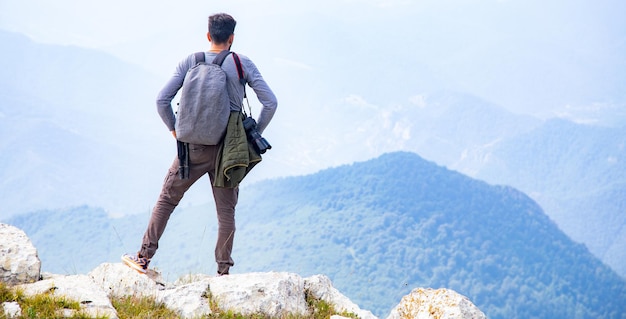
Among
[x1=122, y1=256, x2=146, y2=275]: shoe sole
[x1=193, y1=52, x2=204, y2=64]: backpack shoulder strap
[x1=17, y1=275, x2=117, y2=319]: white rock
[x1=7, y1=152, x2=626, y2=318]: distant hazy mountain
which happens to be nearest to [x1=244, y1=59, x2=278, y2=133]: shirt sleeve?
Result: [x1=193, y1=52, x2=204, y2=64]: backpack shoulder strap

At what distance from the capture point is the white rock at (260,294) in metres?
5.71

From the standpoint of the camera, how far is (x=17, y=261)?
228 inches

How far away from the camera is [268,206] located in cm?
16600

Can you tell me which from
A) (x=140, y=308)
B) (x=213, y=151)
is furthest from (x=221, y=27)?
(x=140, y=308)

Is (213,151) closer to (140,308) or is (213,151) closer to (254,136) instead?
(254,136)

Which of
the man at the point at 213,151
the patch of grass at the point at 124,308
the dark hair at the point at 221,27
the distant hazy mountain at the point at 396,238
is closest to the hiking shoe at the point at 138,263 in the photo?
the man at the point at 213,151

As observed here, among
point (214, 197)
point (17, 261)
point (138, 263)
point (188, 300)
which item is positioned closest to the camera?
point (188, 300)

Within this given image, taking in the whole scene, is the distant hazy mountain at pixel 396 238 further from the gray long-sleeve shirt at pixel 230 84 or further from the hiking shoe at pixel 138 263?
the gray long-sleeve shirt at pixel 230 84

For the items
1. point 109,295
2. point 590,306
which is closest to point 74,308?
point 109,295

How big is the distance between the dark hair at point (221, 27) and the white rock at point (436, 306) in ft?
10.6

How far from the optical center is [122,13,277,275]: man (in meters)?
6.25

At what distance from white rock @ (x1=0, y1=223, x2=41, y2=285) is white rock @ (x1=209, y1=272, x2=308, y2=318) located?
63.4 inches

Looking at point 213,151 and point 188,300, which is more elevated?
point 213,151

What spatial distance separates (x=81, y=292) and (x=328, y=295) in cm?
234
